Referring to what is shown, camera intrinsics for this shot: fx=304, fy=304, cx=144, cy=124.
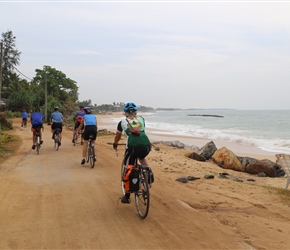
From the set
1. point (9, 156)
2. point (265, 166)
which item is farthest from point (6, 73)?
point (265, 166)

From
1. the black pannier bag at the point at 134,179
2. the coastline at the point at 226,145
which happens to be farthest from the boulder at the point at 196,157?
the black pannier bag at the point at 134,179

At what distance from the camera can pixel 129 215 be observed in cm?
511

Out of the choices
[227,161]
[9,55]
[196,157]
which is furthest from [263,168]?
[9,55]

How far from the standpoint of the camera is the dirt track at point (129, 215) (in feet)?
13.6

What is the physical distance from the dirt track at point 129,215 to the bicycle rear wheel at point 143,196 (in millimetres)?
130

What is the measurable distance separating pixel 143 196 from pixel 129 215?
1.46 feet

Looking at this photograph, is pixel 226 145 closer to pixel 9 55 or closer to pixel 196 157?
pixel 196 157

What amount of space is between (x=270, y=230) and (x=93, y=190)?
363 cm

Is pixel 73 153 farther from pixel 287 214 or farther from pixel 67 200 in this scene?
pixel 287 214

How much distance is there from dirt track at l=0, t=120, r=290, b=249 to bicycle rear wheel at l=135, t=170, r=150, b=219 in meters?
0.13

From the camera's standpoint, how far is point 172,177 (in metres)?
8.48

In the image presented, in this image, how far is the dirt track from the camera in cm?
414

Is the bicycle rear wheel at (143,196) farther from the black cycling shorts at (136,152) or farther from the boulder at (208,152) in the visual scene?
the boulder at (208,152)

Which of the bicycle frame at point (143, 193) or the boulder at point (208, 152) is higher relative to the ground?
the bicycle frame at point (143, 193)
